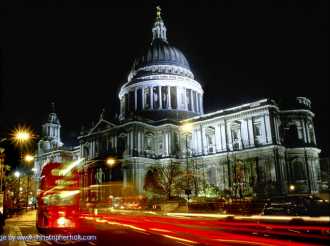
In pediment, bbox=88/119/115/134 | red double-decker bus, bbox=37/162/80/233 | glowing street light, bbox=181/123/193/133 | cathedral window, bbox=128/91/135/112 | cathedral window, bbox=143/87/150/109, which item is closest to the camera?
red double-decker bus, bbox=37/162/80/233

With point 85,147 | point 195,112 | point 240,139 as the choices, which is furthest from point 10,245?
point 195,112

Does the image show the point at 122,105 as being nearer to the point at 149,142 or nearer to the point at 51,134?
the point at 149,142

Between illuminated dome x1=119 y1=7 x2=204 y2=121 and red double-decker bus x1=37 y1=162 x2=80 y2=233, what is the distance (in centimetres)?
5618

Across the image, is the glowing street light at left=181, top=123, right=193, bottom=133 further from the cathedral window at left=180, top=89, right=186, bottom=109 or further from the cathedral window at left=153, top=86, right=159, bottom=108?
the cathedral window at left=153, top=86, right=159, bottom=108

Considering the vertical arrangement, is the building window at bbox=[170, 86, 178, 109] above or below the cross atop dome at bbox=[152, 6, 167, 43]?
below

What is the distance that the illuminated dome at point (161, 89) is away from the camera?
82250mm

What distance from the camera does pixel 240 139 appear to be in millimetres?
64500

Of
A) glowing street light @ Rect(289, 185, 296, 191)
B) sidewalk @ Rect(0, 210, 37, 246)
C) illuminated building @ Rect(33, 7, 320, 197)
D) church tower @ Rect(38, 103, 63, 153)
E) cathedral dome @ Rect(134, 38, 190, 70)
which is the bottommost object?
sidewalk @ Rect(0, 210, 37, 246)

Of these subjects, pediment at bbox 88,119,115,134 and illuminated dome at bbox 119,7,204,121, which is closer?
pediment at bbox 88,119,115,134

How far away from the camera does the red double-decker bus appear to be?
2158 centimetres

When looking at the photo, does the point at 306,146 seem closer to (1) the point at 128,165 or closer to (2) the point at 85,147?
(1) the point at 128,165

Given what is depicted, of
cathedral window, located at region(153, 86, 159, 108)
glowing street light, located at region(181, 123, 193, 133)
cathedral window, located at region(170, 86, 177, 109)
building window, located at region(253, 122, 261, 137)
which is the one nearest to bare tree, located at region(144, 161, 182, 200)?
glowing street light, located at region(181, 123, 193, 133)

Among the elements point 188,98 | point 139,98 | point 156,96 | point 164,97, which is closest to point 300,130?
point 188,98

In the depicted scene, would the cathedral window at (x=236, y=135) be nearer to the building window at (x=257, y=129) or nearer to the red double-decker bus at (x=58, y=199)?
the building window at (x=257, y=129)
